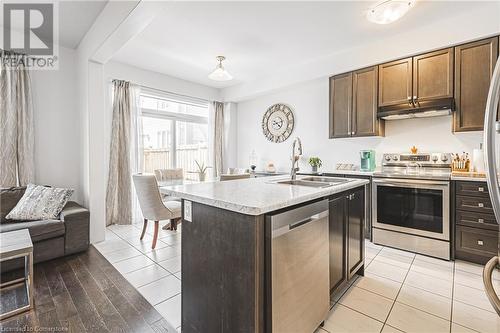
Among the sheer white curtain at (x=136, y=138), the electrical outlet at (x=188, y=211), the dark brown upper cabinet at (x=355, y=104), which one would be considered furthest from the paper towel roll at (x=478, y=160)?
the sheer white curtain at (x=136, y=138)

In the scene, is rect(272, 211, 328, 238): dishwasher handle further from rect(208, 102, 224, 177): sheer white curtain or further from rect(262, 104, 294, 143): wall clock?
rect(208, 102, 224, 177): sheer white curtain

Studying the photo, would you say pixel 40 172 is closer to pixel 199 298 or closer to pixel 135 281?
pixel 135 281

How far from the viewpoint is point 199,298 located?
4.74ft

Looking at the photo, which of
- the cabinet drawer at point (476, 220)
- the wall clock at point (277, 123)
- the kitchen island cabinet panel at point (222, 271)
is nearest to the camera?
the kitchen island cabinet panel at point (222, 271)

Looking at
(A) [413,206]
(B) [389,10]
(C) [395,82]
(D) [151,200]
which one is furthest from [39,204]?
(C) [395,82]

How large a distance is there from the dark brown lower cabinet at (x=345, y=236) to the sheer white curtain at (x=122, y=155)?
352 cm

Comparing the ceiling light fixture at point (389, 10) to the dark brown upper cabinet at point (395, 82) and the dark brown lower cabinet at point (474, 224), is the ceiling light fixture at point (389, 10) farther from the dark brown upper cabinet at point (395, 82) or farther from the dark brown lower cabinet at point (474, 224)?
the dark brown lower cabinet at point (474, 224)

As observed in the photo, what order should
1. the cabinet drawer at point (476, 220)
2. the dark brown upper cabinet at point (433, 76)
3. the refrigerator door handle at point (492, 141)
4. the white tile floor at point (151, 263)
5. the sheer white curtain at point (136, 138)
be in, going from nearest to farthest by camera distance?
the refrigerator door handle at point (492, 141)
the white tile floor at point (151, 263)
the cabinet drawer at point (476, 220)
the dark brown upper cabinet at point (433, 76)
the sheer white curtain at point (136, 138)

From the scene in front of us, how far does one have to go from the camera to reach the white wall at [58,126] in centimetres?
337

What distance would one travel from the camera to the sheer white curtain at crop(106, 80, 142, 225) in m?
3.92

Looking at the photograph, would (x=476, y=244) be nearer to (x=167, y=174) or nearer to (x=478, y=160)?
(x=478, y=160)

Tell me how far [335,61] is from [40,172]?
4705 millimetres

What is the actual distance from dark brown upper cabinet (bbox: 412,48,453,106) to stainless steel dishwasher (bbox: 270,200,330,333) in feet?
8.05

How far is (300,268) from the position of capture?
53.6 inches
